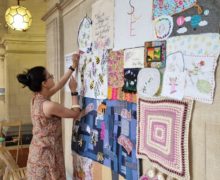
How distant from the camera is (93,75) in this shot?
1.62m

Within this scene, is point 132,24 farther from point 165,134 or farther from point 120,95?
point 165,134

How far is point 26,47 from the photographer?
4875mm

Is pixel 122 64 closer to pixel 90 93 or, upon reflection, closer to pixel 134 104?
pixel 134 104

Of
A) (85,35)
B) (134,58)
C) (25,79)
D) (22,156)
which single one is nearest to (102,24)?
(85,35)

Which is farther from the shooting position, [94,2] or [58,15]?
[58,15]

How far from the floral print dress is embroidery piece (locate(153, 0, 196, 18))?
3.17 feet

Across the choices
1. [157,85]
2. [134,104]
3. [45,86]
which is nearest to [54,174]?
[45,86]

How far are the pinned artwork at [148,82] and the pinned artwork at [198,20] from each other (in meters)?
0.19

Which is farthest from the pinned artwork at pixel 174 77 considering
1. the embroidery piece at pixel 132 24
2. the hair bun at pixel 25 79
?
the hair bun at pixel 25 79

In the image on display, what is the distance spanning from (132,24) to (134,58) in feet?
0.55

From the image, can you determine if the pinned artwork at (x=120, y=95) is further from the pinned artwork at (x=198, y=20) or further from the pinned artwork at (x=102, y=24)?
the pinned artwork at (x=198, y=20)

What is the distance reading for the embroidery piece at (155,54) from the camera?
3.45ft

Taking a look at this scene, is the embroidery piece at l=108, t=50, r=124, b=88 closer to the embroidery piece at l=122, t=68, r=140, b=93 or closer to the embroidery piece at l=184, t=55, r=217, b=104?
the embroidery piece at l=122, t=68, r=140, b=93

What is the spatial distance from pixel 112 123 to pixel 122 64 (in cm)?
35
